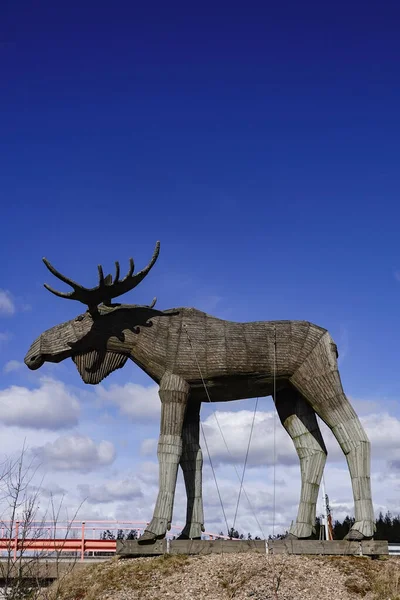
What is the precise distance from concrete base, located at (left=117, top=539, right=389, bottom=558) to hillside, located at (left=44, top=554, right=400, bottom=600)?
10.0 inches

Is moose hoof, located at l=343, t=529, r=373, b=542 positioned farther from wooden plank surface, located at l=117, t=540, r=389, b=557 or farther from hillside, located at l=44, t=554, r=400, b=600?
hillside, located at l=44, t=554, r=400, b=600

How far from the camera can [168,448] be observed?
12727 mm

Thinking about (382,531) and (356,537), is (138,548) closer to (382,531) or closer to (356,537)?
(356,537)

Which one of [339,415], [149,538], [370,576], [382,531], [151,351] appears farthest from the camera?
[382,531]

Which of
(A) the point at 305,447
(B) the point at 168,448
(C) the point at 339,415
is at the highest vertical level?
(C) the point at 339,415

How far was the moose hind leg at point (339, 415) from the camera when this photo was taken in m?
12.7

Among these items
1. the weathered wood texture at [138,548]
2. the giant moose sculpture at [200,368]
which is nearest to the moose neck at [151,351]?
the giant moose sculpture at [200,368]

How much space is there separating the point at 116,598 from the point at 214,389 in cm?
459

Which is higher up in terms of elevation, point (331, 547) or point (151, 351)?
point (151, 351)

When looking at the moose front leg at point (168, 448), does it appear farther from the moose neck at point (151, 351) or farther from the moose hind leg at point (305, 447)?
the moose hind leg at point (305, 447)

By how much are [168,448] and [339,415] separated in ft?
11.4

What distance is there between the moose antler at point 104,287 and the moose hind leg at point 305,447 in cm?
400

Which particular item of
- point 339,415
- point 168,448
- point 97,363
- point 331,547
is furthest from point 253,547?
point 97,363

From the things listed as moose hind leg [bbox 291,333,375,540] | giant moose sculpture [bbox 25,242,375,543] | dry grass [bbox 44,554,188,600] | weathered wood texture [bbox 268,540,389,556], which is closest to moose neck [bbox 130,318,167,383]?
giant moose sculpture [bbox 25,242,375,543]
